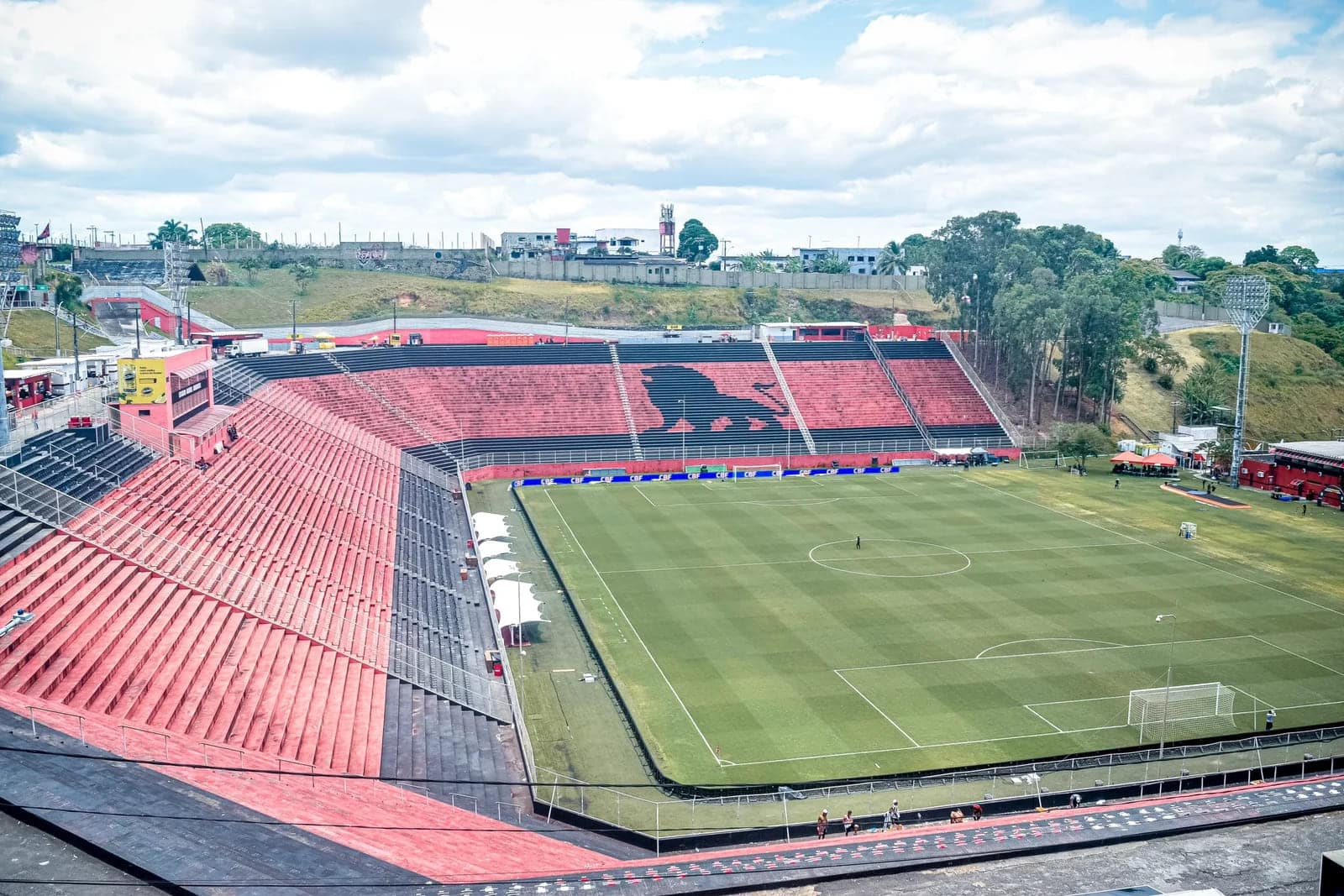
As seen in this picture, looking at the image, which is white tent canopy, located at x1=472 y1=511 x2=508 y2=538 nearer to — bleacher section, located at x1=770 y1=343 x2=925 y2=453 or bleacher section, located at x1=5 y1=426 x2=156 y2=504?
bleacher section, located at x1=5 y1=426 x2=156 y2=504

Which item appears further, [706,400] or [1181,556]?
[706,400]

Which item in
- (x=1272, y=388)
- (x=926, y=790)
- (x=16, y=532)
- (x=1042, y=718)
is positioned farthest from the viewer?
(x=1272, y=388)

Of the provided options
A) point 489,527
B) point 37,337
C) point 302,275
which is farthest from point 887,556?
point 302,275

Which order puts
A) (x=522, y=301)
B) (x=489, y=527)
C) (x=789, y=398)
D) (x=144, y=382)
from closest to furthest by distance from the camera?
1. (x=144, y=382)
2. (x=489, y=527)
3. (x=789, y=398)
4. (x=522, y=301)

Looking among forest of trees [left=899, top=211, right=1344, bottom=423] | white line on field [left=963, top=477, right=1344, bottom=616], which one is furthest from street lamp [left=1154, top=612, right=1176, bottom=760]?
forest of trees [left=899, top=211, right=1344, bottom=423]

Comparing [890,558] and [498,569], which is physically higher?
[498,569]

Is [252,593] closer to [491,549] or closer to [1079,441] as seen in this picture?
[491,549]

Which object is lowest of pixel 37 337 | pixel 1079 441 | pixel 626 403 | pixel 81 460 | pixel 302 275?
pixel 1079 441

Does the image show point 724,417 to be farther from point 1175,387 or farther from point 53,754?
point 53,754

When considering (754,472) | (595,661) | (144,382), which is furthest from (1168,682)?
(754,472)
